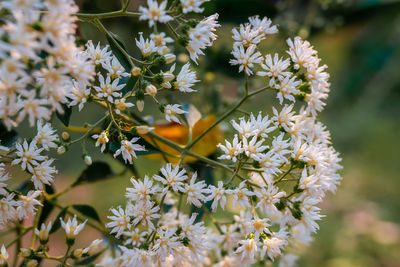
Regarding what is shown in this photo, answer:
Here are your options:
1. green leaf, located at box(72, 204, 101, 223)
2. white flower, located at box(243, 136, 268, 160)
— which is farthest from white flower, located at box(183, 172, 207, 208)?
green leaf, located at box(72, 204, 101, 223)

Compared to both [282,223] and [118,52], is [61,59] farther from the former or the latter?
[282,223]

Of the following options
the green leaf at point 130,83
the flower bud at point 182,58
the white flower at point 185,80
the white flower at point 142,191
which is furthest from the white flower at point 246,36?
the flower bud at point 182,58

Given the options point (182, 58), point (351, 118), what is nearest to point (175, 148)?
point (182, 58)

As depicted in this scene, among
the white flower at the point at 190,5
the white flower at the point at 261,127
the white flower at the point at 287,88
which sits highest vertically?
the white flower at the point at 190,5

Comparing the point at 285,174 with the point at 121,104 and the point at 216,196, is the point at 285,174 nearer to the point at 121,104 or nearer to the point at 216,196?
the point at 216,196

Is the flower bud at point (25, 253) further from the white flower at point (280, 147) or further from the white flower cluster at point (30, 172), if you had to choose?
the white flower at point (280, 147)
